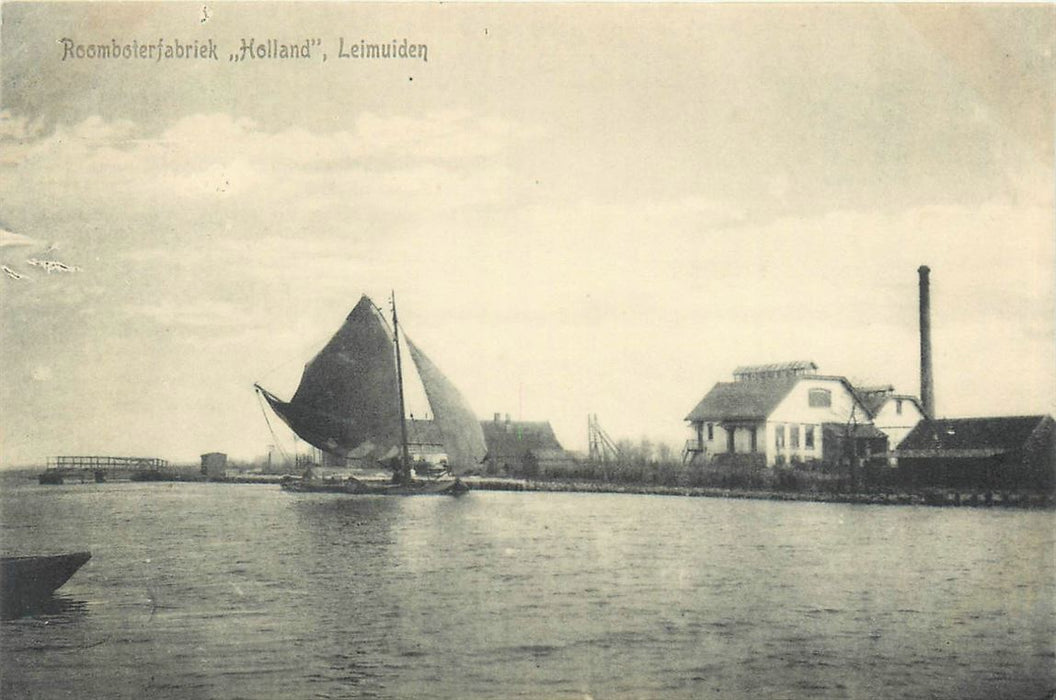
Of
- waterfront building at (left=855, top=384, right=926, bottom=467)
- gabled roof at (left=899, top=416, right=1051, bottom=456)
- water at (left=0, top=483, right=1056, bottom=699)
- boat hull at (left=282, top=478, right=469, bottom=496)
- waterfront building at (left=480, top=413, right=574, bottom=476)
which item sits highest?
waterfront building at (left=855, top=384, right=926, bottom=467)

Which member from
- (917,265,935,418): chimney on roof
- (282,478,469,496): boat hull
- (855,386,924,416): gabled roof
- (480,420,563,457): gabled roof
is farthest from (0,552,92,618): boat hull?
(282,478,469,496): boat hull

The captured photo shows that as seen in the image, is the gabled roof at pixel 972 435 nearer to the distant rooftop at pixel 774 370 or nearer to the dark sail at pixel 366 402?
the distant rooftop at pixel 774 370

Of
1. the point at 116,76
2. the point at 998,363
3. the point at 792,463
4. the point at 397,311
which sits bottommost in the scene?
the point at 792,463

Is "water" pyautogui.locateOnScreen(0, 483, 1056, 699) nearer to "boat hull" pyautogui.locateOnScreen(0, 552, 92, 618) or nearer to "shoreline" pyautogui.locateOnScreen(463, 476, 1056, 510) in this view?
"boat hull" pyautogui.locateOnScreen(0, 552, 92, 618)

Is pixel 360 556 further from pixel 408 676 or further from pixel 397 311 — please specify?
pixel 408 676

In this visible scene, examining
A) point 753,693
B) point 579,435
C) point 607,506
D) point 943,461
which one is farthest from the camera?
point 607,506

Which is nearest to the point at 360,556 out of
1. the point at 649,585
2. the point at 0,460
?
the point at 649,585

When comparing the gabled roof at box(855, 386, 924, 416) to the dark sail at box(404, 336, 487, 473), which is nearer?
the dark sail at box(404, 336, 487, 473)
